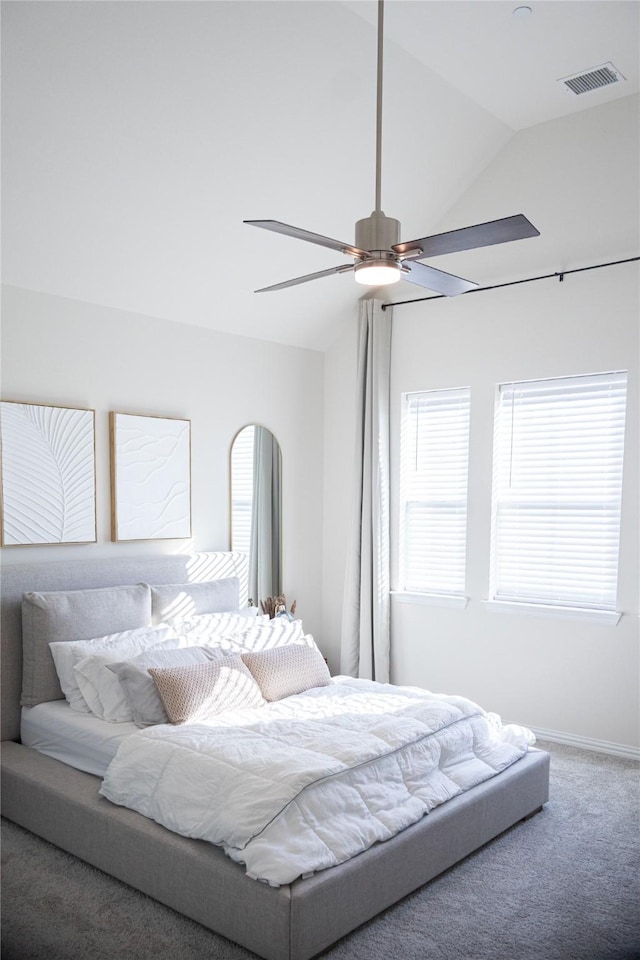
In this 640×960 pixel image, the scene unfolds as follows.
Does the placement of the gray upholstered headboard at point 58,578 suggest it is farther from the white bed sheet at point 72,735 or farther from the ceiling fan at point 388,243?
the ceiling fan at point 388,243

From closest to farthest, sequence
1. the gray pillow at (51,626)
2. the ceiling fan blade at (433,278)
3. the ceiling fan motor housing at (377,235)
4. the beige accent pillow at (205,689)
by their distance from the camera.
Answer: the ceiling fan motor housing at (377,235)
the ceiling fan blade at (433,278)
the beige accent pillow at (205,689)
the gray pillow at (51,626)

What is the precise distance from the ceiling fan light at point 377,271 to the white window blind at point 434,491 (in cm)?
243

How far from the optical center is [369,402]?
541 cm

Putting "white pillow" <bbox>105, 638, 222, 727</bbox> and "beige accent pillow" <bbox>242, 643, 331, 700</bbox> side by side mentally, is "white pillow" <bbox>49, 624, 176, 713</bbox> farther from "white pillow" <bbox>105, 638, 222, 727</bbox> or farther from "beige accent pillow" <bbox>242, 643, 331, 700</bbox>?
"beige accent pillow" <bbox>242, 643, 331, 700</bbox>

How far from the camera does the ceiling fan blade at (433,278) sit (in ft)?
9.40

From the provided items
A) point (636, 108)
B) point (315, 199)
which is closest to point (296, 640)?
point (315, 199)

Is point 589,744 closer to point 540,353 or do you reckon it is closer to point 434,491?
point 434,491

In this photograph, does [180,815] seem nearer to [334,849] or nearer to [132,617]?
[334,849]

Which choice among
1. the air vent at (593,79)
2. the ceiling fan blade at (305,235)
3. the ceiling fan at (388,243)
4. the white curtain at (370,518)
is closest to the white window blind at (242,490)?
the white curtain at (370,518)

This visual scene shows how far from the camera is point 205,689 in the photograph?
11.2 feet

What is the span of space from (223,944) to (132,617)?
179cm

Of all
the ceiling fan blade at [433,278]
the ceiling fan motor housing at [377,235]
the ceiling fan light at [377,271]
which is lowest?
the ceiling fan light at [377,271]

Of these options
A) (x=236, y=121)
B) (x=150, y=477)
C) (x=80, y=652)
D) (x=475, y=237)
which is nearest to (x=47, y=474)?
(x=150, y=477)

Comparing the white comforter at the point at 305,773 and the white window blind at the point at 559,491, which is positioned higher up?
the white window blind at the point at 559,491
